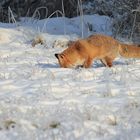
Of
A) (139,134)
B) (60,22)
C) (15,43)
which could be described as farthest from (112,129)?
(60,22)

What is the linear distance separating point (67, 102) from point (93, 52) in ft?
8.31

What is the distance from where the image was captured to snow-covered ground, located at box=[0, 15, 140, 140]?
4.72 metres

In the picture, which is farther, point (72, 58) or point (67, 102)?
point (72, 58)

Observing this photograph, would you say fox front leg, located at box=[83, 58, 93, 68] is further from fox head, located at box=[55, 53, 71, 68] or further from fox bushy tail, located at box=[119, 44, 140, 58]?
fox bushy tail, located at box=[119, 44, 140, 58]

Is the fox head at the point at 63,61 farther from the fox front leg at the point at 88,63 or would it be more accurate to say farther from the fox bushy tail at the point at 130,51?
the fox bushy tail at the point at 130,51

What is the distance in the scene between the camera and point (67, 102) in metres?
5.39

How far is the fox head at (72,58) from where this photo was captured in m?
7.84

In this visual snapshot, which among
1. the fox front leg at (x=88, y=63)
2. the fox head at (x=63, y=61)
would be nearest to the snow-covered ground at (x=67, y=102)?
the fox head at (x=63, y=61)

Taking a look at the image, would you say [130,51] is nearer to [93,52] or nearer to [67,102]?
[93,52]

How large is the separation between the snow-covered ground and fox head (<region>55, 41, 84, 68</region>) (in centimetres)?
14

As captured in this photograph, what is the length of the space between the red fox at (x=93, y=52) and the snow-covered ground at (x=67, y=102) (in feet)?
Answer: 0.55

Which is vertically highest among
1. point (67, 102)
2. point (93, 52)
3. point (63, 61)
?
point (67, 102)

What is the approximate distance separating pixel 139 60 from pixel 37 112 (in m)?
3.55

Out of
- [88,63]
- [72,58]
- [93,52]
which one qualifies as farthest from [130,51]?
[72,58]
